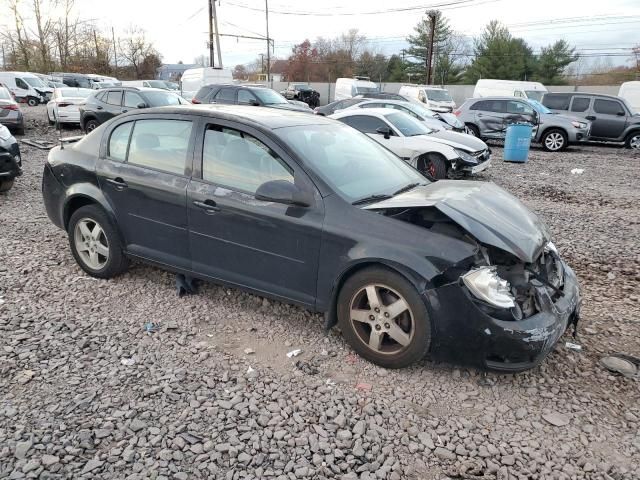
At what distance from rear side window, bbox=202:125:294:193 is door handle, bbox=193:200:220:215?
17 centimetres

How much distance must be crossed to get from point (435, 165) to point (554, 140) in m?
8.29

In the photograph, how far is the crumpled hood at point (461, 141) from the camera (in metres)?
9.98

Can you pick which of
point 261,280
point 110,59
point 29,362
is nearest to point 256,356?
point 261,280

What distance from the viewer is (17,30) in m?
47.1

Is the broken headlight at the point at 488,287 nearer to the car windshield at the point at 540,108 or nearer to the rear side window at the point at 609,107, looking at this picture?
the car windshield at the point at 540,108

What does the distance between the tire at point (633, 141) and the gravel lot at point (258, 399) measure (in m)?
14.0

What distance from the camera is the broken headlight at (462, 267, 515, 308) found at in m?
2.99

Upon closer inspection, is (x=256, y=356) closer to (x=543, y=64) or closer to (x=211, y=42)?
Result: (x=211, y=42)

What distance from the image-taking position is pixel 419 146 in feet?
31.5

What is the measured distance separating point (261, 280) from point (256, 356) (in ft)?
1.82

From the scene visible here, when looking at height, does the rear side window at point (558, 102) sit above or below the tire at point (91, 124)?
above

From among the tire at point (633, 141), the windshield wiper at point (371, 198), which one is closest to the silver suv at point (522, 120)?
the tire at point (633, 141)

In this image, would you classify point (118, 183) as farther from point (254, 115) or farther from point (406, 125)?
point (406, 125)

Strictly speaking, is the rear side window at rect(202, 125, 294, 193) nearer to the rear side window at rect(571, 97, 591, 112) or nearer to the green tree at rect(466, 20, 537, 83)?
the rear side window at rect(571, 97, 591, 112)
